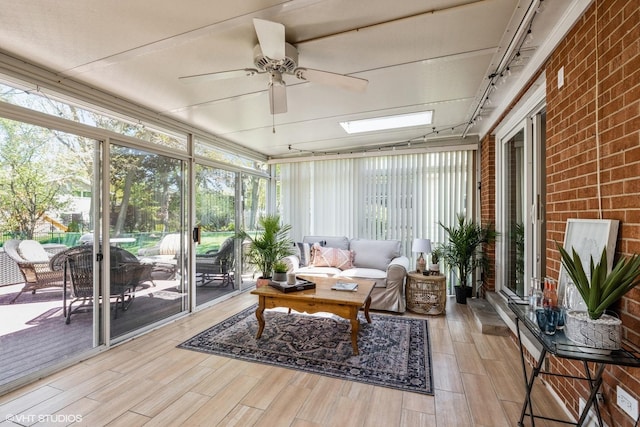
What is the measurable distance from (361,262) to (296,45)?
3303 millimetres

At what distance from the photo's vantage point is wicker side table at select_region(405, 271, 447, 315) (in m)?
3.76

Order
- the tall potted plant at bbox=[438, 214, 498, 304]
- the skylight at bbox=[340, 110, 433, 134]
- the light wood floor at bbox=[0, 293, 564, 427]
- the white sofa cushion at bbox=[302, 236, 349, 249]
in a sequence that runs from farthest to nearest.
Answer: the white sofa cushion at bbox=[302, 236, 349, 249], the tall potted plant at bbox=[438, 214, 498, 304], the skylight at bbox=[340, 110, 433, 134], the light wood floor at bbox=[0, 293, 564, 427]

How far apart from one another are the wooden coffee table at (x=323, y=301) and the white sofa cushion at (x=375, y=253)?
129cm

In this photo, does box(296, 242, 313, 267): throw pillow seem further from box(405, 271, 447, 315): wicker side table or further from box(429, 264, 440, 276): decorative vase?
box(429, 264, 440, 276): decorative vase

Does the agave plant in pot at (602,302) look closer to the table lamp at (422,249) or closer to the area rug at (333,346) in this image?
the area rug at (333,346)

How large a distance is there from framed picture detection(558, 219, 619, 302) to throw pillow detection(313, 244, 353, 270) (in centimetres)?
286

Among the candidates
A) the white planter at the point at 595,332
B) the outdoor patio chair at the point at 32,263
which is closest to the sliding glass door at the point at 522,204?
the white planter at the point at 595,332

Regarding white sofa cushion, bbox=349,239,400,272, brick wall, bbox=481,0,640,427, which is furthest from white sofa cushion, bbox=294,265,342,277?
brick wall, bbox=481,0,640,427

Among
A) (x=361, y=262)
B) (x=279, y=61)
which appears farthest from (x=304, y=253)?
(x=279, y=61)

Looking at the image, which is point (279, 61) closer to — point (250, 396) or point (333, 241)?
point (250, 396)

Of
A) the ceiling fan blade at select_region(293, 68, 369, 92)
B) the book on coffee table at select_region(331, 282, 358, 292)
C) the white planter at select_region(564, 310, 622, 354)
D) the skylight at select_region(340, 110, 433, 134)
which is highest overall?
the skylight at select_region(340, 110, 433, 134)

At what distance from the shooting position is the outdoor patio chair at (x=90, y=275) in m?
2.63

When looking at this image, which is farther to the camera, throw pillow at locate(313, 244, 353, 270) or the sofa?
throw pillow at locate(313, 244, 353, 270)

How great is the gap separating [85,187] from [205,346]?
191cm
